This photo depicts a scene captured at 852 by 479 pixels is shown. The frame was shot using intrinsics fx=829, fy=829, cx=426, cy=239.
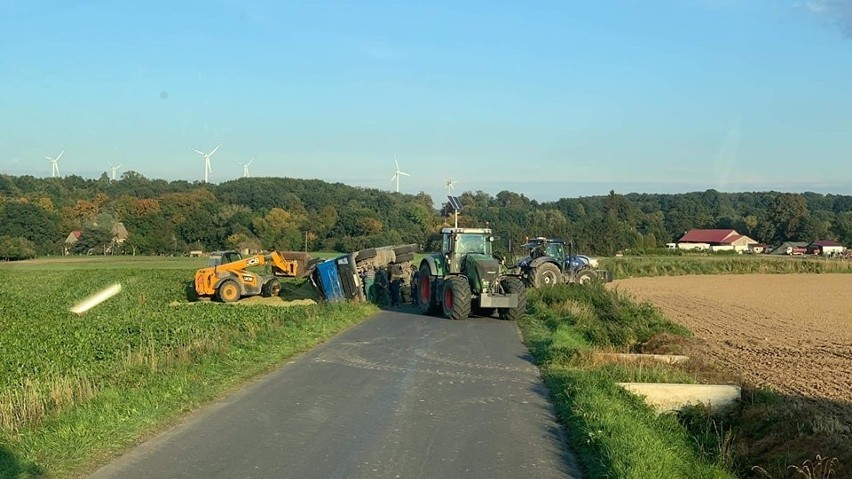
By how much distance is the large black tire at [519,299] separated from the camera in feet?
74.0

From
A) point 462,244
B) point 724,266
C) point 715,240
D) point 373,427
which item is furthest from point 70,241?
point 715,240

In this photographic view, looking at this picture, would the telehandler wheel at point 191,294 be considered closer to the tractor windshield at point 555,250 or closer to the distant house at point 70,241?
the tractor windshield at point 555,250

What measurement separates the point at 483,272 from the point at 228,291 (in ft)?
47.4

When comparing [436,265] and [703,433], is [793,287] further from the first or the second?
[703,433]

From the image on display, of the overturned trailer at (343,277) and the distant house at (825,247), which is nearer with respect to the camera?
the overturned trailer at (343,277)

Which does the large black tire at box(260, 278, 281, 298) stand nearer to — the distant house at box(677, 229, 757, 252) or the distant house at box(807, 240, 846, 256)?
the distant house at box(807, 240, 846, 256)

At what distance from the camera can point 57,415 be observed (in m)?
9.12

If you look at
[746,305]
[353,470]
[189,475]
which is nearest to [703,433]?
[353,470]

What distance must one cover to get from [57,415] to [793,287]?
46895mm

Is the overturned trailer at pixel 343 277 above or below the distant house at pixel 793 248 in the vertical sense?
above

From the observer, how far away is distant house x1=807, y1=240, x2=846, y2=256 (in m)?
107

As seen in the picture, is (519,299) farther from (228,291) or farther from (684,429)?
(228,291)

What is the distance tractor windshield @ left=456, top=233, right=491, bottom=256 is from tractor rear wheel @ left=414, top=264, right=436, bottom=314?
124 cm

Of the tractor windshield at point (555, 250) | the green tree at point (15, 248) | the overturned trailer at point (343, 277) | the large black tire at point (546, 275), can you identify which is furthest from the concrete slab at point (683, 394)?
the green tree at point (15, 248)
